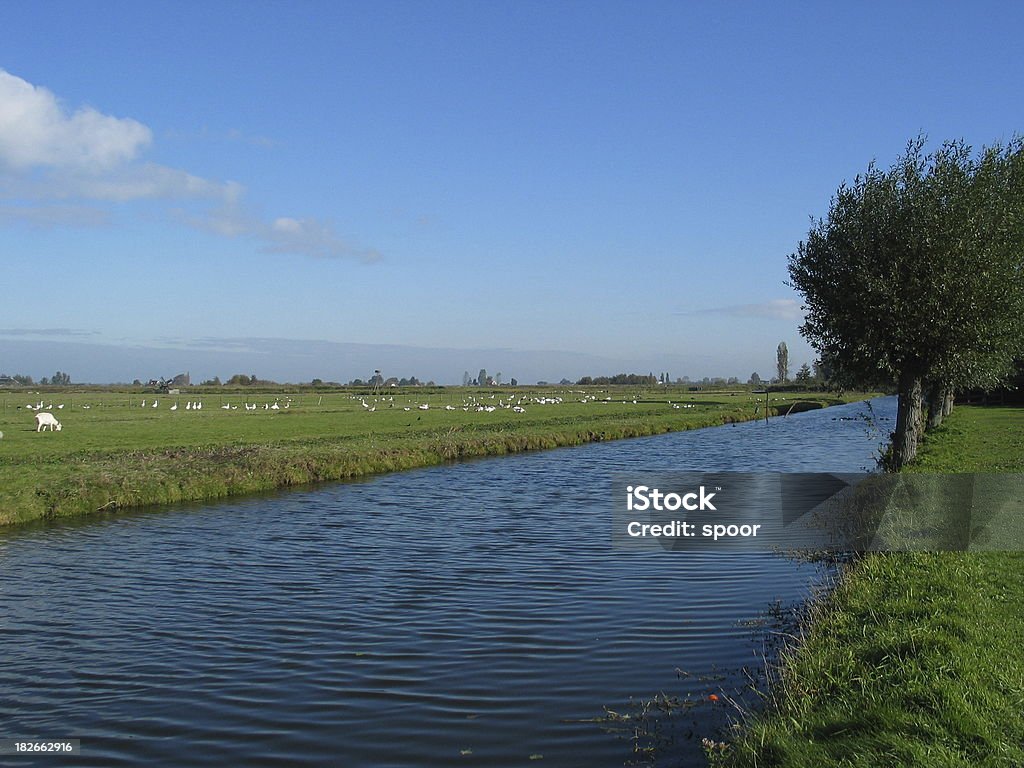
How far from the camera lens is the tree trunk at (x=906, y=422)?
70.2 feet

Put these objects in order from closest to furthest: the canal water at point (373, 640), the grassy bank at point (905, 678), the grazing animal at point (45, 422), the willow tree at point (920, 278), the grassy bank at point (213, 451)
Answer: the grassy bank at point (905, 678) < the canal water at point (373, 640) < the willow tree at point (920, 278) < the grassy bank at point (213, 451) < the grazing animal at point (45, 422)

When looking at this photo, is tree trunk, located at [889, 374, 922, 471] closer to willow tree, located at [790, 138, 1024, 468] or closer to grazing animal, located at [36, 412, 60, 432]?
willow tree, located at [790, 138, 1024, 468]

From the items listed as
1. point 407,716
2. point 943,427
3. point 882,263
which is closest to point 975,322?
point 882,263

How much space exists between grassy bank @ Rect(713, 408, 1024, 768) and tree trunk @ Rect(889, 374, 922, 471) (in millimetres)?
10217

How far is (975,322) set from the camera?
1941 cm

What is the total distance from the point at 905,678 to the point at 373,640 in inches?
273

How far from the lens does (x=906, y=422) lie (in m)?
22.1

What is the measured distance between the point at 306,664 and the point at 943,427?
3718cm

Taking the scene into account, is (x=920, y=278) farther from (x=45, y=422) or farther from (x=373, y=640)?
(x=45, y=422)

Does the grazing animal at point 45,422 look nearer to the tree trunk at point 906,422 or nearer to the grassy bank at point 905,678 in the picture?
the tree trunk at point 906,422

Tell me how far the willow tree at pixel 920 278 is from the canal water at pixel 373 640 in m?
7.36

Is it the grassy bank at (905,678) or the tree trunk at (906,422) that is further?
the tree trunk at (906,422)

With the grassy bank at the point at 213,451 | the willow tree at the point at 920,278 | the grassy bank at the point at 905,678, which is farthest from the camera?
the grassy bank at the point at 213,451

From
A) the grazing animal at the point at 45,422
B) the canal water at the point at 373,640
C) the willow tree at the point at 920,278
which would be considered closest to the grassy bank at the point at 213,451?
the grazing animal at the point at 45,422
